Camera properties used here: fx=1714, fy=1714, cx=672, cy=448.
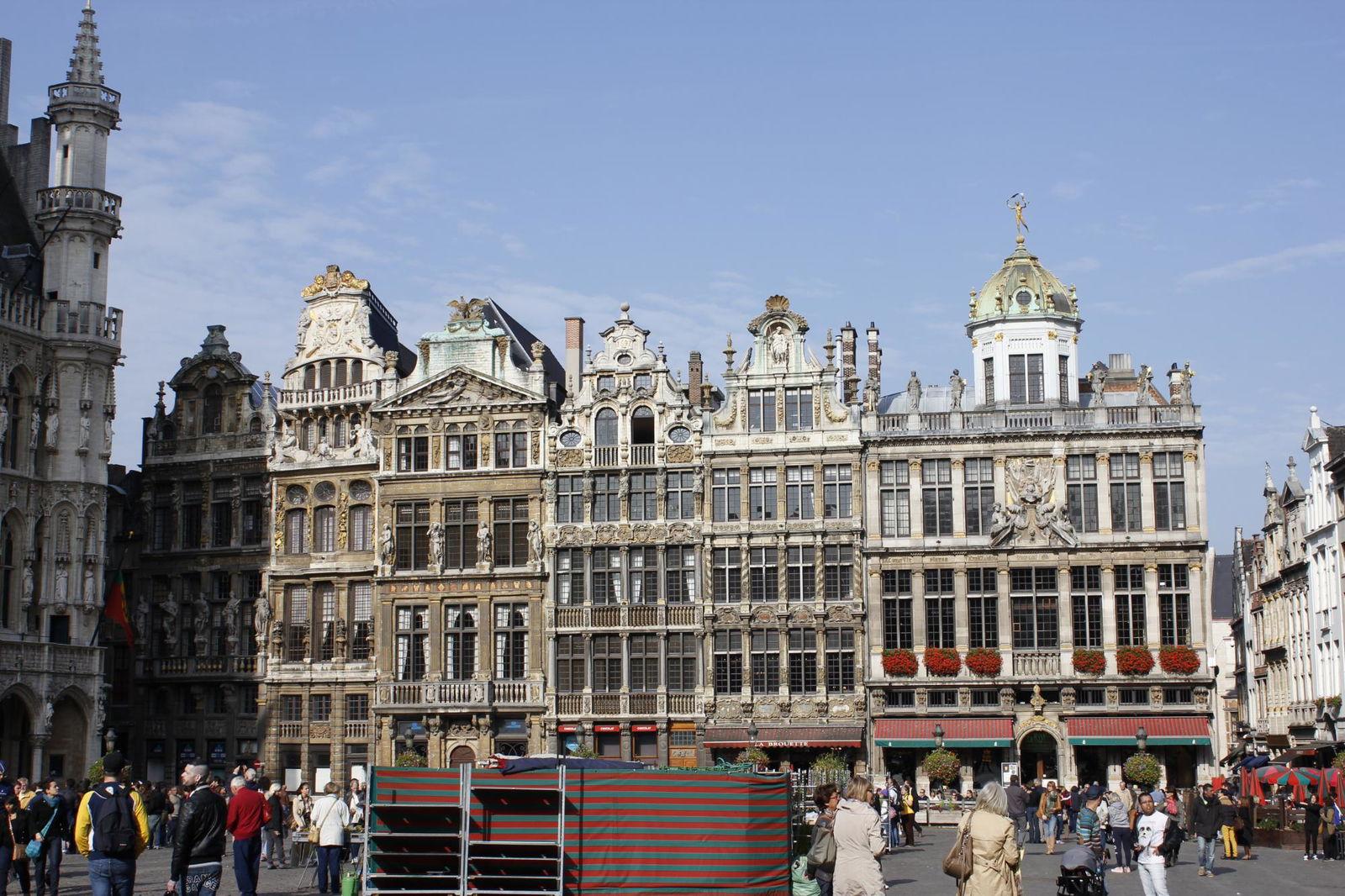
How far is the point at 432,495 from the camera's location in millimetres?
51406

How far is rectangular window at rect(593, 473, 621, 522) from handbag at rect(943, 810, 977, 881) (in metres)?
37.1

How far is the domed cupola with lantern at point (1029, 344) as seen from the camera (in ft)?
161

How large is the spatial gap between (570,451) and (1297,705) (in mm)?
24203

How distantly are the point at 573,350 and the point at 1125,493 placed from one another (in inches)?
676

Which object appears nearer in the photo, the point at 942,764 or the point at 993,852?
the point at 993,852

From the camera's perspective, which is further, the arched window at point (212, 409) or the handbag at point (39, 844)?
the arched window at point (212, 409)

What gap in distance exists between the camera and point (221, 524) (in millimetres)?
54031

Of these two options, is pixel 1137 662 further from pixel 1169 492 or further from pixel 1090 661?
pixel 1169 492

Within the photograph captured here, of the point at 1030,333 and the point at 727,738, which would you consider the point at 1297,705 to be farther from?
the point at 727,738

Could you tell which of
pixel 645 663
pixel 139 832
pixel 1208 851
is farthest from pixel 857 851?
pixel 645 663

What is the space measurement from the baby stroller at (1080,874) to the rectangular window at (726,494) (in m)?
32.0

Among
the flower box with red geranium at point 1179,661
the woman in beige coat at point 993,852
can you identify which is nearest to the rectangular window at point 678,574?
the flower box with red geranium at point 1179,661

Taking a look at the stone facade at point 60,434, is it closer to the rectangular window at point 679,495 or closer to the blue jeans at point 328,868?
the rectangular window at point 679,495

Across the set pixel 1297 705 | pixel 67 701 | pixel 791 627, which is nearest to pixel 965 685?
pixel 791 627
